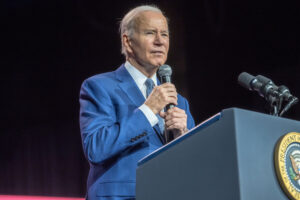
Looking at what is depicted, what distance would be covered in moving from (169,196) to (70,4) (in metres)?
3.64

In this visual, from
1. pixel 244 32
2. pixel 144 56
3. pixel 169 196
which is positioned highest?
pixel 244 32

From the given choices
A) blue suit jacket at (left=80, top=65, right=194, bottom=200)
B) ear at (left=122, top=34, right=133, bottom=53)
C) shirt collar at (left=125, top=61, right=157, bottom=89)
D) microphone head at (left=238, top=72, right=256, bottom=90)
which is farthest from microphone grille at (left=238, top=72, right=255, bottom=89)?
ear at (left=122, top=34, right=133, bottom=53)

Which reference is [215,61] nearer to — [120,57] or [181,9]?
[181,9]

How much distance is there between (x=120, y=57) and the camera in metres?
4.32

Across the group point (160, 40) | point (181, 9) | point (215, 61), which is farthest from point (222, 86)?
point (160, 40)

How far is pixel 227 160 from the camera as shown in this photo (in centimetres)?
90

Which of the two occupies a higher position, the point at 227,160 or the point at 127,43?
the point at 127,43

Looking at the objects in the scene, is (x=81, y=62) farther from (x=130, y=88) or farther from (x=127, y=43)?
(x=130, y=88)

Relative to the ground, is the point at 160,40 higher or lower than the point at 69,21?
lower

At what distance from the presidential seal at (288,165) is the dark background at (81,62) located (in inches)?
114

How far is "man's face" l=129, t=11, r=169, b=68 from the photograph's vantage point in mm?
1758

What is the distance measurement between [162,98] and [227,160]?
0.57 meters

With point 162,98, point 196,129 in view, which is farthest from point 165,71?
point 196,129

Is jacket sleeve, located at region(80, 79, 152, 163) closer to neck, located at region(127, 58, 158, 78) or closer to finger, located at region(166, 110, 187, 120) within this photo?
finger, located at region(166, 110, 187, 120)
